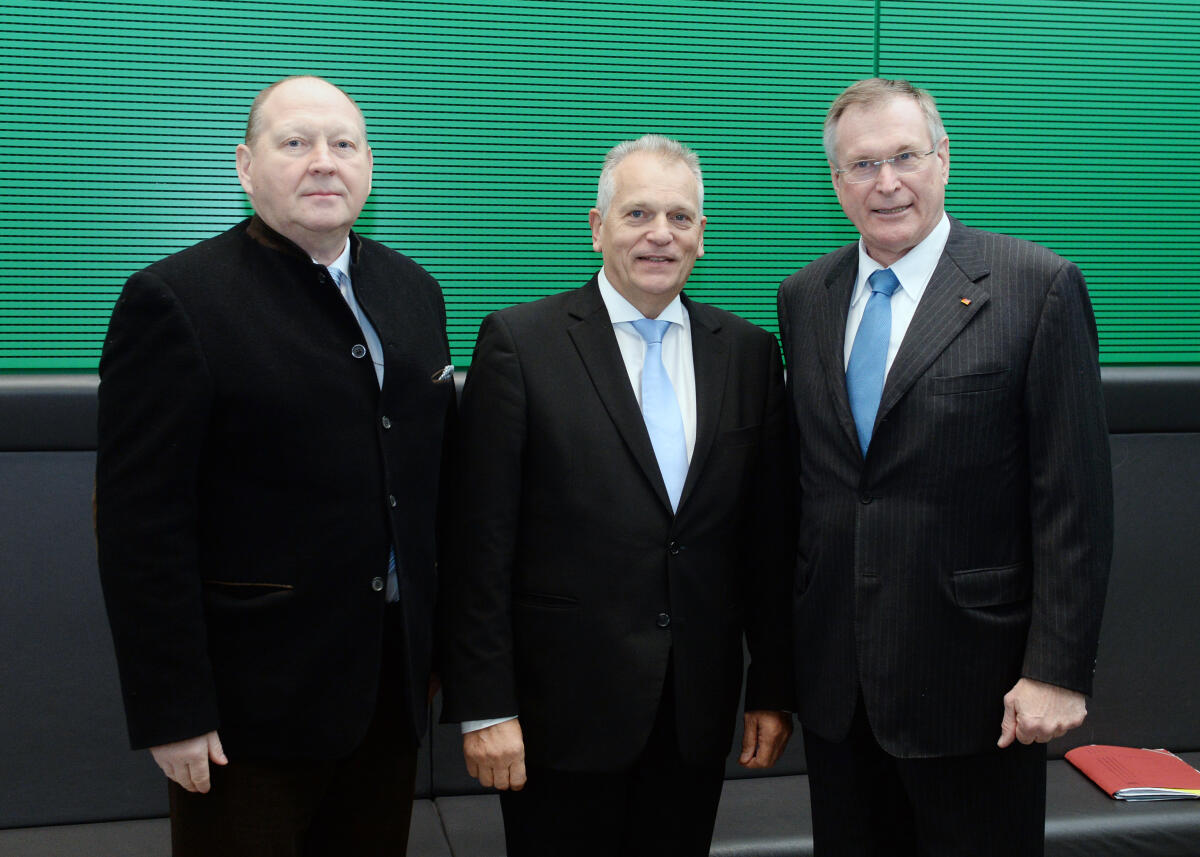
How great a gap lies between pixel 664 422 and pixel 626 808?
749 millimetres

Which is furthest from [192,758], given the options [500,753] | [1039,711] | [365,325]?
[1039,711]

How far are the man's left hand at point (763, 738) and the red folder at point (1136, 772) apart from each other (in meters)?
1.43

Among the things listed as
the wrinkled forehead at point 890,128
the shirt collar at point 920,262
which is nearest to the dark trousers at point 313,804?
the shirt collar at point 920,262

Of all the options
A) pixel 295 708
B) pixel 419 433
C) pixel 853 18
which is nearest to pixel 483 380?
pixel 419 433

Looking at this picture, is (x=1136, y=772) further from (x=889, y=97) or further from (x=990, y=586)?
(x=889, y=97)

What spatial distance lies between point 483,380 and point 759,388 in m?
0.55

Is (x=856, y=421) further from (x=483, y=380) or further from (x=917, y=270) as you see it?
(x=483, y=380)

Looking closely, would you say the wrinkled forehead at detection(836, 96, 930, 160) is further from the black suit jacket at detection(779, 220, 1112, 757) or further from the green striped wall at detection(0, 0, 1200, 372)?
the green striped wall at detection(0, 0, 1200, 372)

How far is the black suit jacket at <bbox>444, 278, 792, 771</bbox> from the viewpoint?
185 cm

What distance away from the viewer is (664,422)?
1919 mm

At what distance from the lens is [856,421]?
6.21ft

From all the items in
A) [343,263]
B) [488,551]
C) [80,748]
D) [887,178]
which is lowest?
[80,748]

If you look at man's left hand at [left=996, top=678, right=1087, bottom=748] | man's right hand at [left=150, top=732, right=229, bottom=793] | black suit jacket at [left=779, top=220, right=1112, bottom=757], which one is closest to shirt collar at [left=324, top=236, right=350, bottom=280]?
man's right hand at [left=150, top=732, right=229, bottom=793]

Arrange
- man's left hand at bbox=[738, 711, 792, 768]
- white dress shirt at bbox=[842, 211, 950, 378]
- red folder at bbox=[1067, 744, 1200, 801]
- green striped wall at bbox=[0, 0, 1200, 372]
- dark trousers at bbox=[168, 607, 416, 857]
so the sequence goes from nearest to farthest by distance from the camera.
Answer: dark trousers at bbox=[168, 607, 416, 857] < white dress shirt at bbox=[842, 211, 950, 378] < man's left hand at bbox=[738, 711, 792, 768] < green striped wall at bbox=[0, 0, 1200, 372] < red folder at bbox=[1067, 744, 1200, 801]
